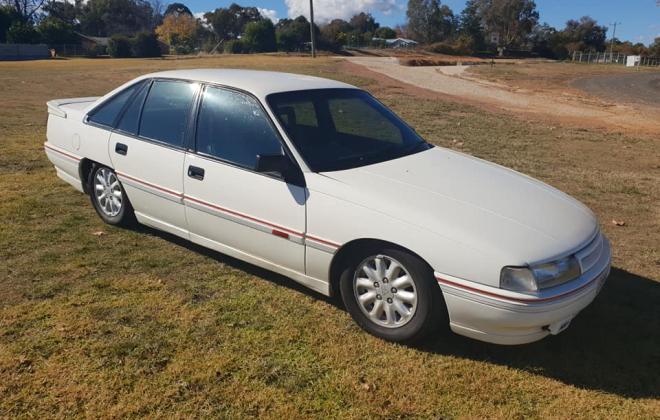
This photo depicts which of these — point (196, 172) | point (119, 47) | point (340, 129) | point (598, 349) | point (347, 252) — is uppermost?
point (119, 47)

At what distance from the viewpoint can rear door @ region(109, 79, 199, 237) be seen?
439 cm

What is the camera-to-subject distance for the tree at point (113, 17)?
9881 cm

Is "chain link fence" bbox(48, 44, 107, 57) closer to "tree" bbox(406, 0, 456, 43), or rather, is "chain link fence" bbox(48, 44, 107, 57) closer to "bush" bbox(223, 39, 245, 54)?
"bush" bbox(223, 39, 245, 54)

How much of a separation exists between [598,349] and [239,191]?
2.59m

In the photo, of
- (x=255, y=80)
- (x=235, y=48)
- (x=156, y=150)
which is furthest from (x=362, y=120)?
(x=235, y=48)

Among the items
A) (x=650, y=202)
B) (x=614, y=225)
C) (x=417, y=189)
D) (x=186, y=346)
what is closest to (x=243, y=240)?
(x=186, y=346)

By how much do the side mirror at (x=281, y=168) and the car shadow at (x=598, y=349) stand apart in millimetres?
958

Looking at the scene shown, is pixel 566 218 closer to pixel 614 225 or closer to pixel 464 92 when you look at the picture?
pixel 614 225

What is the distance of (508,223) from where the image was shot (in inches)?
129

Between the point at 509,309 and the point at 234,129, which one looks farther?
the point at 234,129

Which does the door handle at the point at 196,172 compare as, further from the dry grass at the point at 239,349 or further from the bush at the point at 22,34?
the bush at the point at 22,34

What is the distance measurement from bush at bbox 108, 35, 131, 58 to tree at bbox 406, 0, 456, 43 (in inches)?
2563

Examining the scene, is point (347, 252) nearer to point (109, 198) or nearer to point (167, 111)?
point (167, 111)

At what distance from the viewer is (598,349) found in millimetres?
3502
